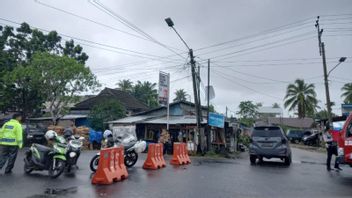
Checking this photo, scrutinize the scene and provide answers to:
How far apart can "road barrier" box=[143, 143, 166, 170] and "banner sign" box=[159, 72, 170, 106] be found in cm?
898

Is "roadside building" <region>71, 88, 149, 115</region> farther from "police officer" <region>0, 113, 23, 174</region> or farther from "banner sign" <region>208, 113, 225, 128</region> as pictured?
"police officer" <region>0, 113, 23, 174</region>

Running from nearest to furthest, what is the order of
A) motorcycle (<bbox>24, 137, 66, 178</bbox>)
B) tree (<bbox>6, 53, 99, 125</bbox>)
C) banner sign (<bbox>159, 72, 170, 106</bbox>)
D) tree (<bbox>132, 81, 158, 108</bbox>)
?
motorcycle (<bbox>24, 137, 66, 178</bbox>) < banner sign (<bbox>159, 72, 170, 106</bbox>) < tree (<bbox>6, 53, 99, 125</bbox>) < tree (<bbox>132, 81, 158, 108</bbox>)

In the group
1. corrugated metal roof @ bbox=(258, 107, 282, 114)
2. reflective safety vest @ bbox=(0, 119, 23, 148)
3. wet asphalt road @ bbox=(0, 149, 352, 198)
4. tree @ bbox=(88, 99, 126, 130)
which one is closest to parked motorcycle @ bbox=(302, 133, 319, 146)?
tree @ bbox=(88, 99, 126, 130)

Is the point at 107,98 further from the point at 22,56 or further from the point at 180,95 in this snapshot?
the point at 180,95

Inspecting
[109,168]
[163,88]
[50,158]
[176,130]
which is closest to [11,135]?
[50,158]

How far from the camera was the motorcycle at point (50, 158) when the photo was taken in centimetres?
901

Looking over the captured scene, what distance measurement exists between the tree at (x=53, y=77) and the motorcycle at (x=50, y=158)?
19.4 m

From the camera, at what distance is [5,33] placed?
32.7m

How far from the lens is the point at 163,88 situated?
71.6ft

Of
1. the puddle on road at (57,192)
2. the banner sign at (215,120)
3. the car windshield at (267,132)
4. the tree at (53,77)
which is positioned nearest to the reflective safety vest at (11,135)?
the puddle on road at (57,192)

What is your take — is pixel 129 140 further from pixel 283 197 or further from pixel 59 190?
pixel 283 197

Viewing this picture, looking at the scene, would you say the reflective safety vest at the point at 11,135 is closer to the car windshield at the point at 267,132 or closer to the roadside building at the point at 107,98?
the car windshield at the point at 267,132

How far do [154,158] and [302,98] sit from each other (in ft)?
133

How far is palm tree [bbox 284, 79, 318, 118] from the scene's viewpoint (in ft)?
155
